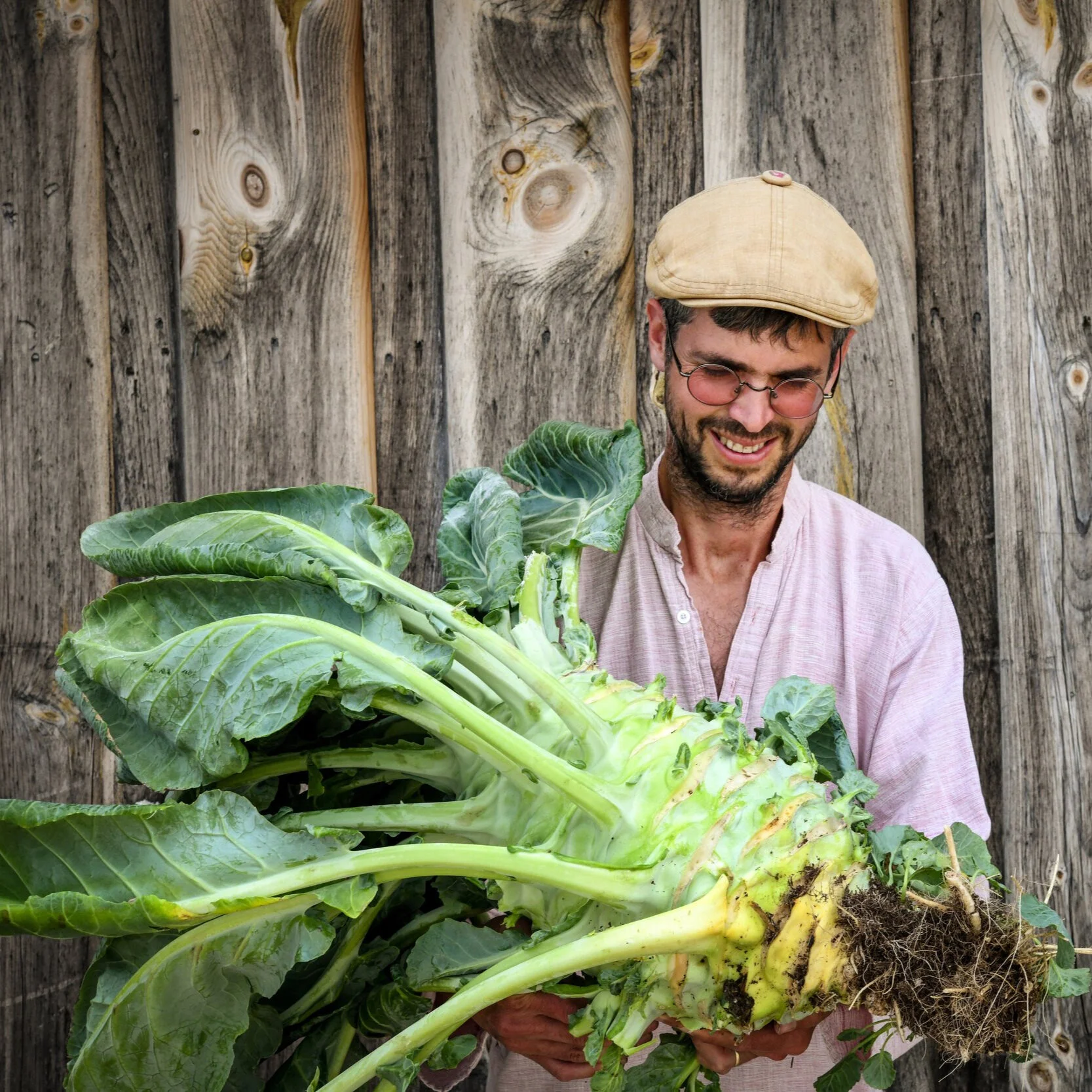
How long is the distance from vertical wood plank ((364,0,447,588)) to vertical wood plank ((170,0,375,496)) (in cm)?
4

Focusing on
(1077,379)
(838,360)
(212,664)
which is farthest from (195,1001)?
(1077,379)

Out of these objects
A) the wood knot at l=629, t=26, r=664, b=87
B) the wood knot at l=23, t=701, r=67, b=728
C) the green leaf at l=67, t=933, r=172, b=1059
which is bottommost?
the green leaf at l=67, t=933, r=172, b=1059

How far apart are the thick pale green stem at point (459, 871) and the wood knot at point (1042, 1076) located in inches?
69.3

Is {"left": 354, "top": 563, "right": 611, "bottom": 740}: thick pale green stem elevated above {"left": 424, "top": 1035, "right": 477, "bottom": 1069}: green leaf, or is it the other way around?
{"left": 354, "top": 563, "right": 611, "bottom": 740}: thick pale green stem

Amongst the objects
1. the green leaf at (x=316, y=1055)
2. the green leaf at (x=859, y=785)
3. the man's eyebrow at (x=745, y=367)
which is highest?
the man's eyebrow at (x=745, y=367)

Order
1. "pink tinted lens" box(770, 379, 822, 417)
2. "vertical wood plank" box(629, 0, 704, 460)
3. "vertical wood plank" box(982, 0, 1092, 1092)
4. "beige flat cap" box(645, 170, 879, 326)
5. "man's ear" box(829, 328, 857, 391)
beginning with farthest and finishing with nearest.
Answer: "vertical wood plank" box(629, 0, 704, 460)
"vertical wood plank" box(982, 0, 1092, 1092)
"man's ear" box(829, 328, 857, 391)
"pink tinted lens" box(770, 379, 822, 417)
"beige flat cap" box(645, 170, 879, 326)

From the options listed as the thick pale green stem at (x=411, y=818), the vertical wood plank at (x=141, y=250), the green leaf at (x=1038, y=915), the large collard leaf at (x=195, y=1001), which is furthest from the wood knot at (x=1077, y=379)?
the vertical wood plank at (x=141, y=250)

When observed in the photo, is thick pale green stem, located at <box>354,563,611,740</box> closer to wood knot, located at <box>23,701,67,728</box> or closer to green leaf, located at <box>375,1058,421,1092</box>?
green leaf, located at <box>375,1058,421,1092</box>

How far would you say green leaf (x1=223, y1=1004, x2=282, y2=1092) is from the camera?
6.45ft

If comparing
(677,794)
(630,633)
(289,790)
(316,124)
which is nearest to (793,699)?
(677,794)

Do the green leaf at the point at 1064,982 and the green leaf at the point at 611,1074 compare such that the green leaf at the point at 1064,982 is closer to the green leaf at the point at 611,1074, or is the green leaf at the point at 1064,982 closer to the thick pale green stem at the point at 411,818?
the green leaf at the point at 611,1074

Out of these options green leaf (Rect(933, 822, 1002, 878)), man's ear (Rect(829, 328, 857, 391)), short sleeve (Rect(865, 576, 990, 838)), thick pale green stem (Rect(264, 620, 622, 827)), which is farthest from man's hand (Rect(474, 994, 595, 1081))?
man's ear (Rect(829, 328, 857, 391))

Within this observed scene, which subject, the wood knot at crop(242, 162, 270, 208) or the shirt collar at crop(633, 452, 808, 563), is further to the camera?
the wood knot at crop(242, 162, 270, 208)

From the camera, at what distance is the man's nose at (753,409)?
243cm
